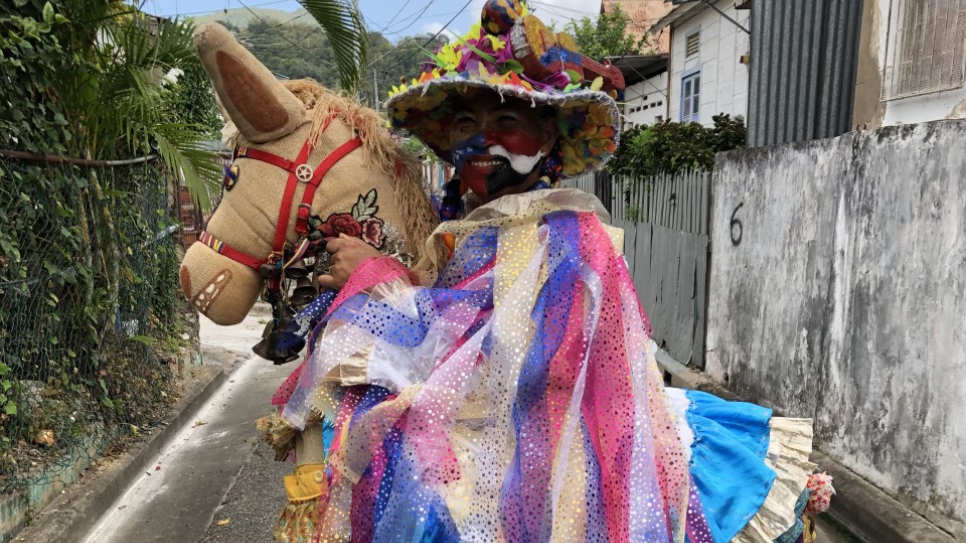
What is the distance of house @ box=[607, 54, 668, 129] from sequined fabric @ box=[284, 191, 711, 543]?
1395 centimetres

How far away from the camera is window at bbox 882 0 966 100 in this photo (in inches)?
191

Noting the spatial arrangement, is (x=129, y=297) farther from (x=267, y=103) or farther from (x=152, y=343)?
(x=267, y=103)

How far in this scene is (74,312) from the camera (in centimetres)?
397

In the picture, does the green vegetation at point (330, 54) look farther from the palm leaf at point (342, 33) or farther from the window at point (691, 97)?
the window at point (691, 97)

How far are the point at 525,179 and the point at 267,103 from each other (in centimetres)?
74

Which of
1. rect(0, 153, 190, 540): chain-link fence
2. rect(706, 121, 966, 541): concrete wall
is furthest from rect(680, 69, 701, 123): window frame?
rect(0, 153, 190, 540): chain-link fence

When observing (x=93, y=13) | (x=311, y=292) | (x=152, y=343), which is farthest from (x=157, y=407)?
(x=311, y=292)

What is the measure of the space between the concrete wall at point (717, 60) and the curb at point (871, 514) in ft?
27.0

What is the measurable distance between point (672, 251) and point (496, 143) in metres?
5.73

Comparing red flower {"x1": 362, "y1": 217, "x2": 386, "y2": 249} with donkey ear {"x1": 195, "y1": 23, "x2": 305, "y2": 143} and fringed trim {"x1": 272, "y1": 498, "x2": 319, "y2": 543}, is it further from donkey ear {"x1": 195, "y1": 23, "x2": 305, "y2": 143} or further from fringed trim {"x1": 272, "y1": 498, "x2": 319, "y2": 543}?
fringed trim {"x1": 272, "y1": 498, "x2": 319, "y2": 543}

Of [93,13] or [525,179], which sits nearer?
[525,179]

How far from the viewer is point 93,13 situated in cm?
372

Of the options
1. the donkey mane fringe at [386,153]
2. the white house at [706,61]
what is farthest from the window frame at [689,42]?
the donkey mane fringe at [386,153]

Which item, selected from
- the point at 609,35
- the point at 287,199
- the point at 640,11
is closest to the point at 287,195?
the point at 287,199
